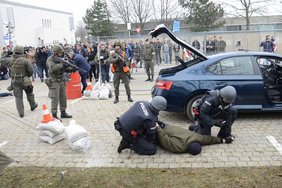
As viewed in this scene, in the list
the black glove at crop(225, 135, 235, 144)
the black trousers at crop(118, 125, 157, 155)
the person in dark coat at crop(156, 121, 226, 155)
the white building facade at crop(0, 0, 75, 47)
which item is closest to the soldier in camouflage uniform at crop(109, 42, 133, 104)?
the person in dark coat at crop(156, 121, 226, 155)

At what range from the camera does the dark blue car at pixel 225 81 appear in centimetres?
686

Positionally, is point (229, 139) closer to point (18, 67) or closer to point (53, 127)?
point (53, 127)

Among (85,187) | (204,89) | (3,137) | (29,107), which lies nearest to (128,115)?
(85,187)

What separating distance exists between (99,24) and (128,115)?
163 feet

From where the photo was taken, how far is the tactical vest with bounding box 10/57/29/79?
27.2ft

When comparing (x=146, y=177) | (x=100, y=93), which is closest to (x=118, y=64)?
(x=100, y=93)

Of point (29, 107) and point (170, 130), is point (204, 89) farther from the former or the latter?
point (29, 107)

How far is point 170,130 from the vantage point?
18.4 ft

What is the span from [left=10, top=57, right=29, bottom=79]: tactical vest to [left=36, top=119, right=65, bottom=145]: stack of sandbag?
2.56 meters

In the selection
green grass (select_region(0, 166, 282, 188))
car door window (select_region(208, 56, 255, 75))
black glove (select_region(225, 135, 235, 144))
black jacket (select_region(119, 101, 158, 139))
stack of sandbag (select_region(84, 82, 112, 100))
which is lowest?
green grass (select_region(0, 166, 282, 188))

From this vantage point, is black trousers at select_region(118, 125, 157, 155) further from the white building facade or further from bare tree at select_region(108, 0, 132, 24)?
bare tree at select_region(108, 0, 132, 24)

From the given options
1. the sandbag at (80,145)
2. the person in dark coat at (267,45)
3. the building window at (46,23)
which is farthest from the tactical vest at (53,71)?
the building window at (46,23)

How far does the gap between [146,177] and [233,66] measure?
3.55m

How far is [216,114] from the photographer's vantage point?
5.77 metres
